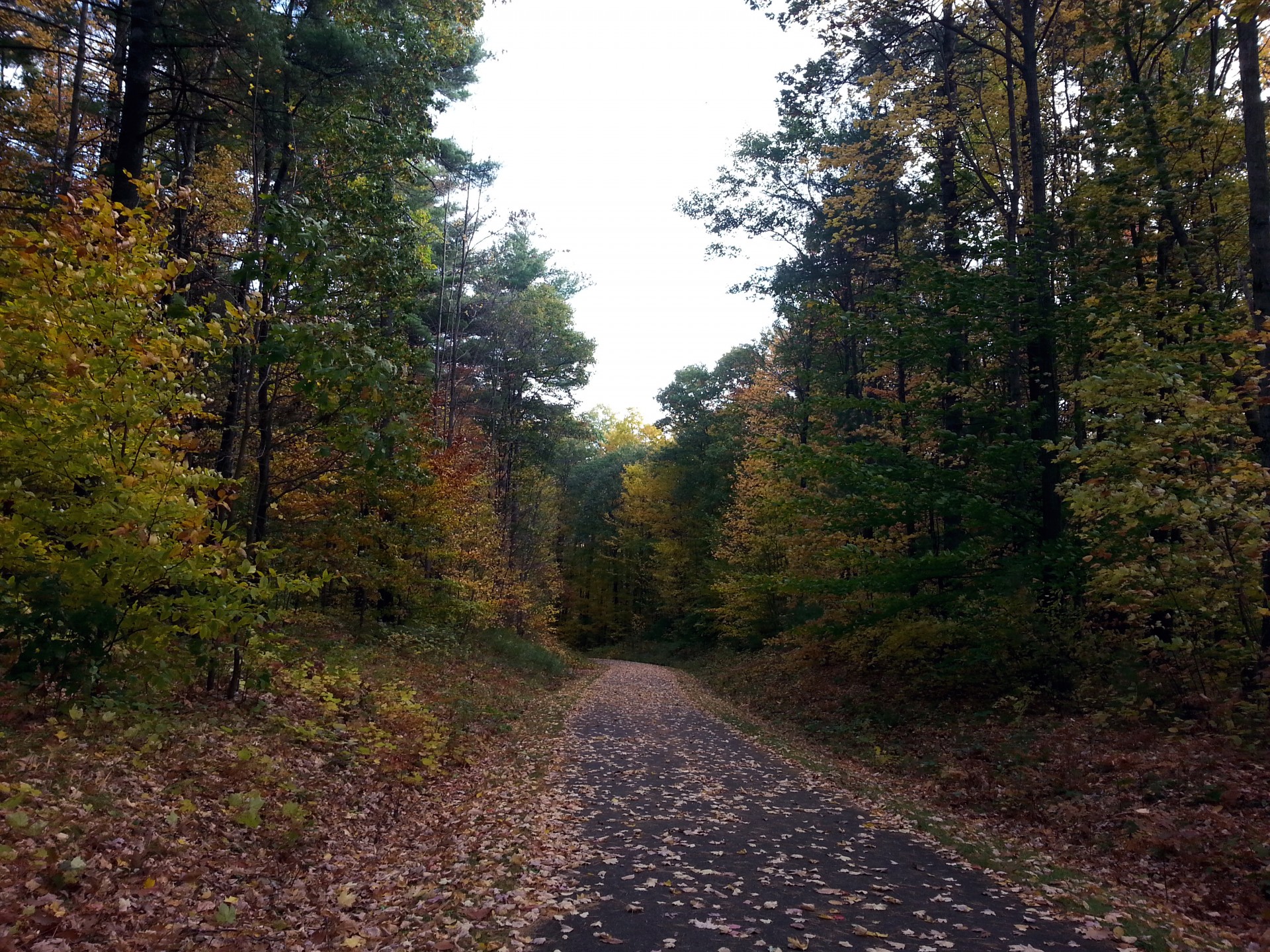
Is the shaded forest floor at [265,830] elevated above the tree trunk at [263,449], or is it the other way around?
the tree trunk at [263,449]

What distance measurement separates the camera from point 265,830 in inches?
237

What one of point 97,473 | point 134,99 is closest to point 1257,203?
point 97,473

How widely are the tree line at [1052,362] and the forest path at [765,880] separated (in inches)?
158

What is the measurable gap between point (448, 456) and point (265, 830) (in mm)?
12319

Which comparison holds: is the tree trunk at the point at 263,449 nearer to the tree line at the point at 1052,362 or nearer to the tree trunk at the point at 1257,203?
the tree line at the point at 1052,362

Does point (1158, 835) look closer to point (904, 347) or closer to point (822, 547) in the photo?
point (904, 347)

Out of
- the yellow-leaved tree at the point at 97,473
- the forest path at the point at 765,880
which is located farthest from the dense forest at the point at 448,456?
the forest path at the point at 765,880

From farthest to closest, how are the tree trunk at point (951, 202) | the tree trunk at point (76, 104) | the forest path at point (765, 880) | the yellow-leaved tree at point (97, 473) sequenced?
the tree trunk at point (951, 202) → the tree trunk at point (76, 104) → the yellow-leaved tree at point (97, 473) → the forest path at point (765, 880)

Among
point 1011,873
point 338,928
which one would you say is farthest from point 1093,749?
point 338,928

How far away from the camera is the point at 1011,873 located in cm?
622

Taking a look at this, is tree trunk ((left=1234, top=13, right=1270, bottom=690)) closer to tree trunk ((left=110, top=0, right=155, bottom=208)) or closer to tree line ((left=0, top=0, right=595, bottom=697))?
tree line ((left=0, top=0, right=595, bottom=697))

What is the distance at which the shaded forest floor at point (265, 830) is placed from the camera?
432 centimetres

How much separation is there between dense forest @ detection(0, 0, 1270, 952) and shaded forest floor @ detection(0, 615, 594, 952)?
0.05 metres

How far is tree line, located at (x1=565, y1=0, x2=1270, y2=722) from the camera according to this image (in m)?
8.07
